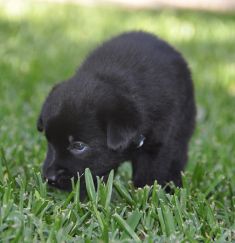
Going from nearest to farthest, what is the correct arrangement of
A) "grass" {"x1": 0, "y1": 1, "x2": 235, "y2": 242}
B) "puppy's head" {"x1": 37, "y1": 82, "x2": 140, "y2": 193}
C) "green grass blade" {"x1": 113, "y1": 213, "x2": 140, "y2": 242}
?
1. "green grass blade" {"x1": 113, "y1": 213, "x2": 140, "y2": 242}
2. "grass" {"x1": 0, "y1": 1, "x2": 235, "y2": 242}
3. "puppy's head" {"x1": 37, "y1": 82, "x2": 140, "y2": 193}

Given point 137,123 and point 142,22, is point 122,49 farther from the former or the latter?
point 142,22

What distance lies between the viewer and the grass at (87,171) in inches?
135

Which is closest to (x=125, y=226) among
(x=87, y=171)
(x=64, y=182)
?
(x=87, y=171)

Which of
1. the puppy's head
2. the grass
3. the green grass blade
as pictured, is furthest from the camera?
the puppy's head

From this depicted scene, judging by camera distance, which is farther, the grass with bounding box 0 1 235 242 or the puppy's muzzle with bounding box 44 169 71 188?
the puppy's muzzle with bounding box 44 169 71 188

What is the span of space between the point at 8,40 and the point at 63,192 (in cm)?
450

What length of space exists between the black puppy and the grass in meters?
0.20

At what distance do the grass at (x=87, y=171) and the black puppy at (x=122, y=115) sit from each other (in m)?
0.20

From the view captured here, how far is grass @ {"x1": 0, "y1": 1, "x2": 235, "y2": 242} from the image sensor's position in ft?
11.2

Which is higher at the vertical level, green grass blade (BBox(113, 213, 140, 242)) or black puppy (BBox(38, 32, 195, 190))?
black puppy (BBox(38, 32, 195, 190))

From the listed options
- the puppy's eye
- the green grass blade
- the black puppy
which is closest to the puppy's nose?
the black puppy

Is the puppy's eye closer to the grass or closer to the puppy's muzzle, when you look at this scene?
the puppy's muzzle

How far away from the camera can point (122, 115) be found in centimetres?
403

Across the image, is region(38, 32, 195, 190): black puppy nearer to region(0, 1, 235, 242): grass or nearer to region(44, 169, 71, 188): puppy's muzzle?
region(44, 169, 71, 188): puppy's muzzle
